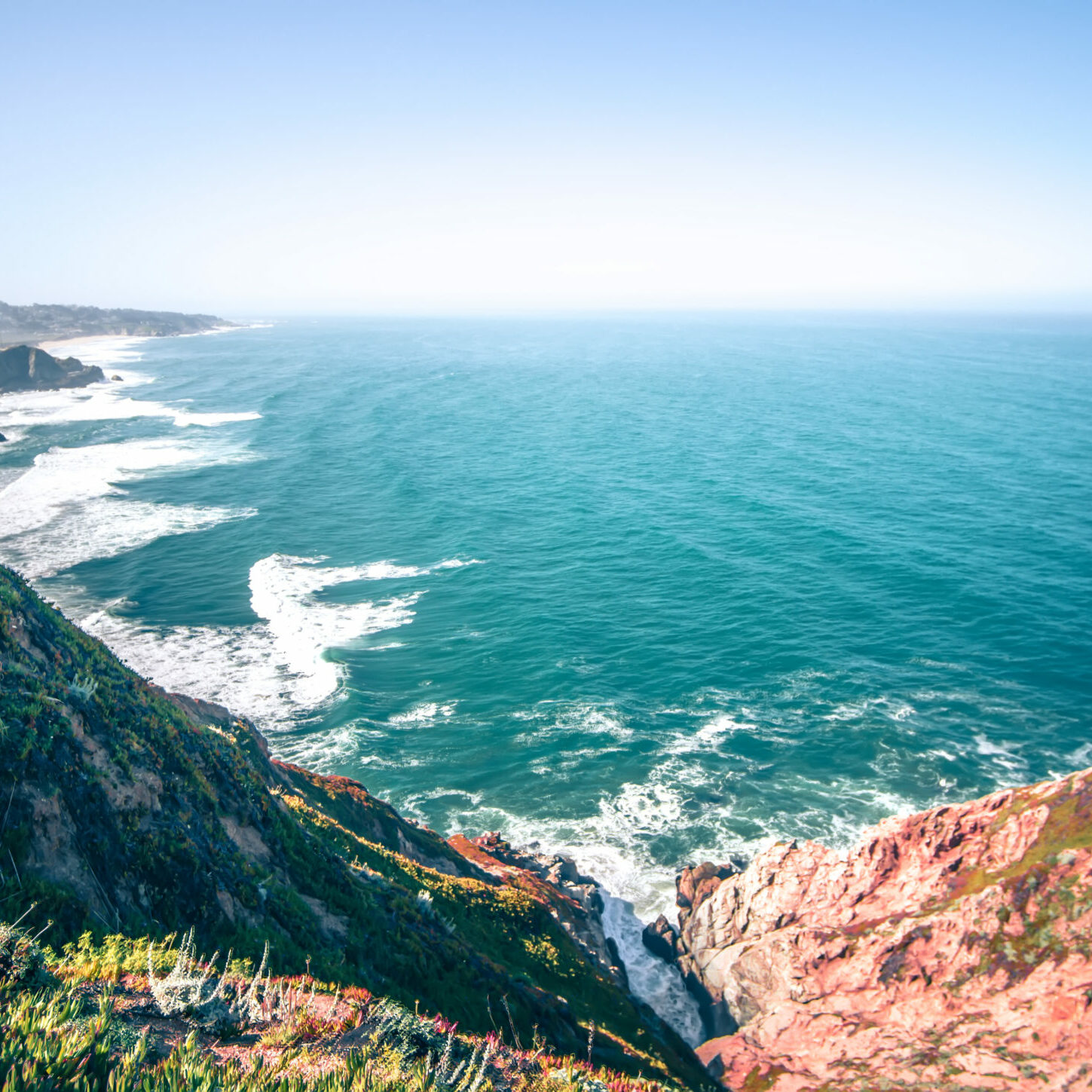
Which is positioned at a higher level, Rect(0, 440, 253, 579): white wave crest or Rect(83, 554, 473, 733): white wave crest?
Rect(0, 440, 253, 579): white wave crest

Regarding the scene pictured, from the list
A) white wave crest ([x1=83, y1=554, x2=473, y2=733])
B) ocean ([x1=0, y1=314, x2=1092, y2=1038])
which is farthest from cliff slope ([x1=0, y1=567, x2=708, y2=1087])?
white wave crest ([x1=83, y1=554, x2=473, y2=733])

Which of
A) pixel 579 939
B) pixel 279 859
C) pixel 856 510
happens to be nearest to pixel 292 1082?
Answer: pixel 279 859

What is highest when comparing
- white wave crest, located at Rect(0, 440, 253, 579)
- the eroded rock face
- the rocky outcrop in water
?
the rocky outcrop in water

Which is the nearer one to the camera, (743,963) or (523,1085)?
(523,1085)

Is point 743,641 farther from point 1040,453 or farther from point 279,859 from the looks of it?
point 1040,453

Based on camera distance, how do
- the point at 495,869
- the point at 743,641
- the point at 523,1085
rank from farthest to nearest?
the point at 743,641
the point at 495,869
the point at 523,1085

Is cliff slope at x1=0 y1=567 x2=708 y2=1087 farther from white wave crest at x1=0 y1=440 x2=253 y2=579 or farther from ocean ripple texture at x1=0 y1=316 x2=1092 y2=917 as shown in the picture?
white wave crest at x1=0 y1=440 x2=253 y2=579
